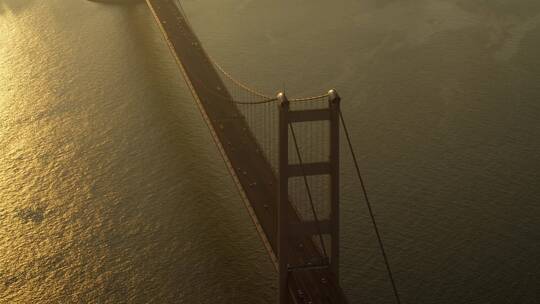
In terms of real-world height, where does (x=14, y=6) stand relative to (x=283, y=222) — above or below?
above

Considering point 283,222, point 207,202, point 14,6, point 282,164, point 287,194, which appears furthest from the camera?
point 14,6

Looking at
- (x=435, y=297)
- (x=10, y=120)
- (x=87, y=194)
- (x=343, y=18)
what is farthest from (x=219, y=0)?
(x=435, y=297)

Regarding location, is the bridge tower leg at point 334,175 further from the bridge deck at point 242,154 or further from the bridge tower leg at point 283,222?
the bridge tower leg at point 283,222

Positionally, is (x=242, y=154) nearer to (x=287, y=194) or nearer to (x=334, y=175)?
(x=287, y=194)

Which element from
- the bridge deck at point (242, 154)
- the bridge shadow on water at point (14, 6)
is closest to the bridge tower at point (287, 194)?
the bridge deck at point (242, 154)

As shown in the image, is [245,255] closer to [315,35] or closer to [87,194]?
[87,194]

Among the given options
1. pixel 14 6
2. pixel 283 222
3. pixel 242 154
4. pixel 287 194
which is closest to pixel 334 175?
pixel 287 194

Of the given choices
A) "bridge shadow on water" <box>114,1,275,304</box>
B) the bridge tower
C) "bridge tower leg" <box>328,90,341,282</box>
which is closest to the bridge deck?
the bridge tower
